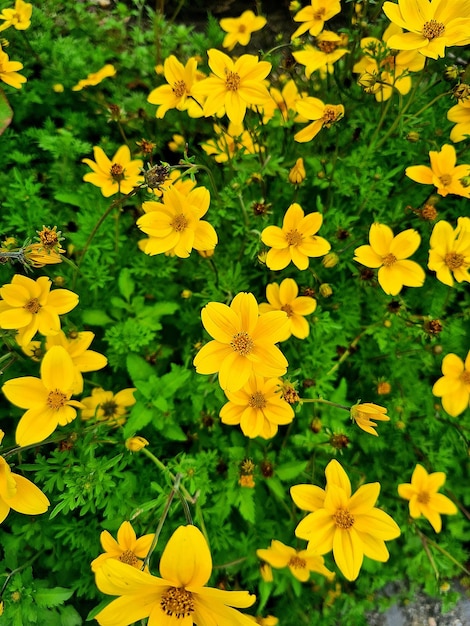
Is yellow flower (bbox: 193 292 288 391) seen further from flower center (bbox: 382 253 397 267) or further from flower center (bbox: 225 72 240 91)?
flower center (bbox: 225 72 240 91)

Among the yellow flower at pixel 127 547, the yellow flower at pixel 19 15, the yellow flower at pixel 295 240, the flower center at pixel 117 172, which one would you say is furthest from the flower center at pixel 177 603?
the yellow flower at pixel 19 15

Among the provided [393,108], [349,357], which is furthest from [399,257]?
[393,108]

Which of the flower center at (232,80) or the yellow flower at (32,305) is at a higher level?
the flower center at (232,80)

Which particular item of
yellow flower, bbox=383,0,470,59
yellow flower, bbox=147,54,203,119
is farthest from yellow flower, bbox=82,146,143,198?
yellow flower, bbox=383,0,470,59

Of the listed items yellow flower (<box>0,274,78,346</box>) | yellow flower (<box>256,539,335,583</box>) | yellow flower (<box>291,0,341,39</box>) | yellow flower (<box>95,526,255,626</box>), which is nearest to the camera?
yellow flower (<box>95,526,255,626</box>)

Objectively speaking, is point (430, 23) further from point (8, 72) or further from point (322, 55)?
point (8, 72)

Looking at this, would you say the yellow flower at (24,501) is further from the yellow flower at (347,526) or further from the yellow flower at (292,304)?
the yellow flower at (292,304)

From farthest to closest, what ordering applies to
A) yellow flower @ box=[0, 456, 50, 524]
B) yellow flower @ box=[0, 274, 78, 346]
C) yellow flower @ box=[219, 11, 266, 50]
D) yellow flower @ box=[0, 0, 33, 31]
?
1. yellow flower @ box=[219, 11, 266, 50]
2. yellow flower @ box=[0, 0, 33, 31]
3. yellow flower @ box=[0, 274, 78, 346]
4. yellow flower @ box=[0, 456, 50, 524]
